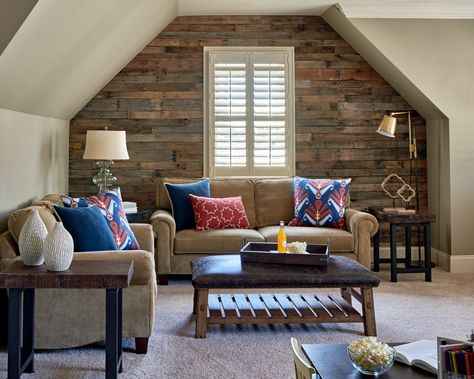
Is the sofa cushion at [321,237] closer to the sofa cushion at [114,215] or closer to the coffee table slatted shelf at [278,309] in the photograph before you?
the coffee table slatted shelf at [278,309]

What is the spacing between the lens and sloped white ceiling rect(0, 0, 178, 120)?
3.38 m

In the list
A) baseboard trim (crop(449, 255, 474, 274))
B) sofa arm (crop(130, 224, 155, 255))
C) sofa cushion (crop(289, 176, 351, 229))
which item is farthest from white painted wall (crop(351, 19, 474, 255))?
sofa arm (crop(130, 224, 155, 255))

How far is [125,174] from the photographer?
6184 millimetres

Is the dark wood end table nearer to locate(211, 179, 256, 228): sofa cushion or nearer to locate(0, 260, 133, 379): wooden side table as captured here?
locate(0, 260, 133, 379): wooden side table

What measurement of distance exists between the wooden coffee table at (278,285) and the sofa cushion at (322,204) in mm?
1550

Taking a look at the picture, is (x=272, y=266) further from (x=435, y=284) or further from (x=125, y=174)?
(x=125, y=174)

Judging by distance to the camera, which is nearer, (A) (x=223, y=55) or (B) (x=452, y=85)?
(B) (x=452, y=85)

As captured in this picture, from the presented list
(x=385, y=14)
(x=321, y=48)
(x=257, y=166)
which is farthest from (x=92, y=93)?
(x=385, y=14)

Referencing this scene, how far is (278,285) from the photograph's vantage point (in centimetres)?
357

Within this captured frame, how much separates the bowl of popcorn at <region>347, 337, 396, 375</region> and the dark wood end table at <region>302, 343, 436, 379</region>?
23 mm

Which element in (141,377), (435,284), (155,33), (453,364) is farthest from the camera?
(155,33)

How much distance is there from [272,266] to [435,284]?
7.05 ft

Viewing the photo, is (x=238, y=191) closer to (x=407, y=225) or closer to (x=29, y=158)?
(x=407, y=225)

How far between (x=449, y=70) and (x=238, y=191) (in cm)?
243
